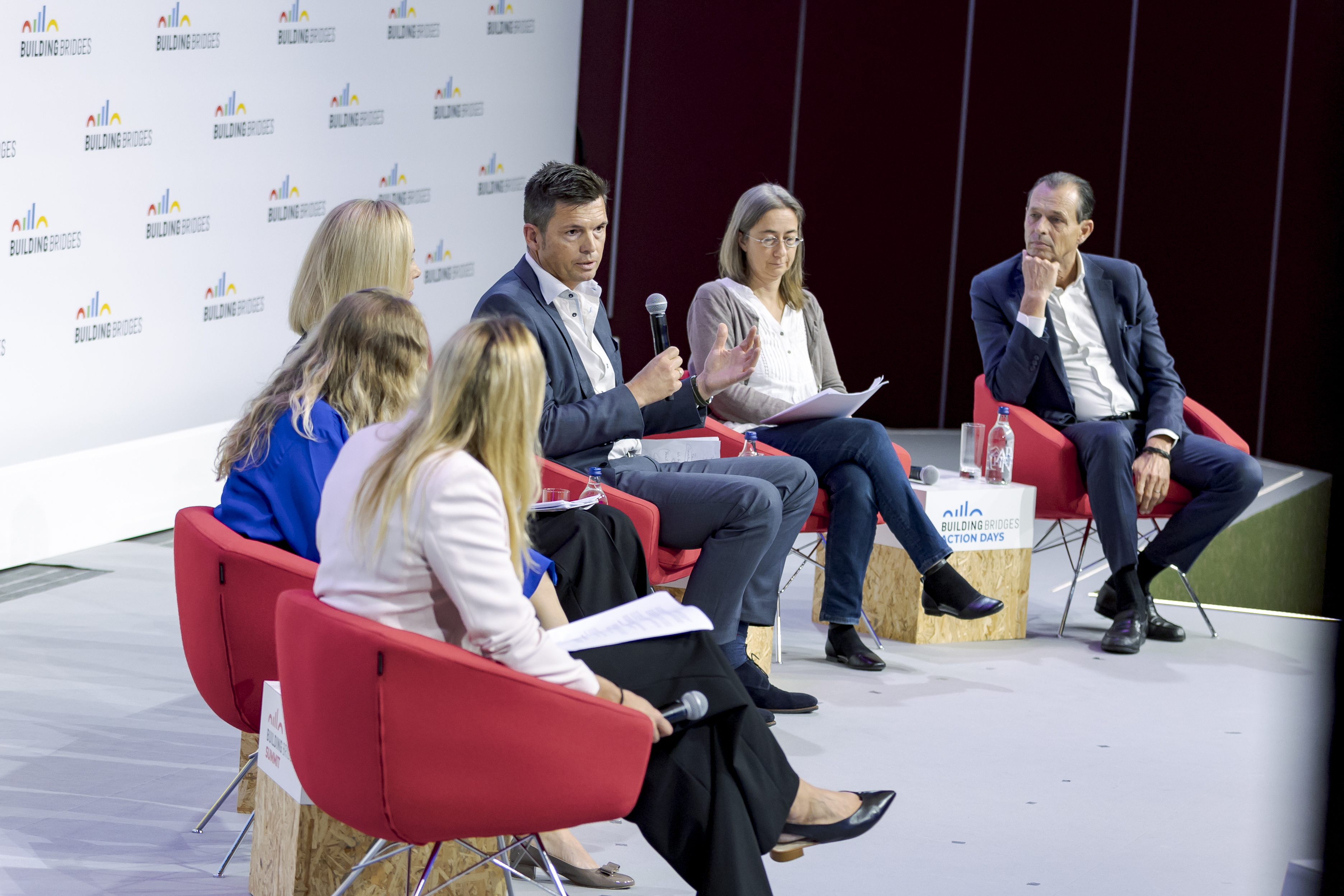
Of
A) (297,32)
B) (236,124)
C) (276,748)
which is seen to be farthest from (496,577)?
(297,32)

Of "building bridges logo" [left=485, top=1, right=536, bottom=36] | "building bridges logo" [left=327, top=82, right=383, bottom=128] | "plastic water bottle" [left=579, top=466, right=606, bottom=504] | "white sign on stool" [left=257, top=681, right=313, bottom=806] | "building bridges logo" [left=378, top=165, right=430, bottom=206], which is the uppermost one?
"building bridges logo" [left=485, top=1, right=536, bottom=36]

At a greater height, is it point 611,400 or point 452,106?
point 452,106

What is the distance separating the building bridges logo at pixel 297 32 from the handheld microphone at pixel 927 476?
3316mm

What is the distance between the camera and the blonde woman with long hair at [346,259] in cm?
297

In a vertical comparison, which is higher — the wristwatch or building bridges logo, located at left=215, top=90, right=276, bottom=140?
building bridges logo, located at left=215, top=90, right=276, bottom=140

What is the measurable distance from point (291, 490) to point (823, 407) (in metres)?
1.84

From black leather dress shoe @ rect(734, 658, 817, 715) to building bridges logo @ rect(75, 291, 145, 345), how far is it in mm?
2852

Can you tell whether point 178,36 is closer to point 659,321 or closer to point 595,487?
point 659,321

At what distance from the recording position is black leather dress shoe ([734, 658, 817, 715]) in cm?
364

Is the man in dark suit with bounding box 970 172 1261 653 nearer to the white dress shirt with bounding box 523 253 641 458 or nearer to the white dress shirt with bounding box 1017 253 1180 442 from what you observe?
the white dress shirt with bounding box 1017 253 1180 442

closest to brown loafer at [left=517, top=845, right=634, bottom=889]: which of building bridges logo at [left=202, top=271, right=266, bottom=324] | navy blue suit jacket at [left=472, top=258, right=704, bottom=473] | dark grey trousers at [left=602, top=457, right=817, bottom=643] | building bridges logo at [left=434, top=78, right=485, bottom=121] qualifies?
dark grey trousers at [left=602, top=457, right=817, bottom=643]

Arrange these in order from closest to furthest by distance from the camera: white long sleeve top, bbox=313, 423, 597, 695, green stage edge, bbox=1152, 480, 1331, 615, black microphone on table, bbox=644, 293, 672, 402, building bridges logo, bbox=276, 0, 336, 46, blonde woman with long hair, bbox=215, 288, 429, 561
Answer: white long sleeve top, bbox=313, 423, 597, 695
blonde woman with long hair, bbox=215, 288, 429, 561
black microphone on table, bbox=644, 293, 672, 402
building bridges logo, bbox=276, 0, 336, 46
green stage edge, bbox=1152, 480, 1331, 615

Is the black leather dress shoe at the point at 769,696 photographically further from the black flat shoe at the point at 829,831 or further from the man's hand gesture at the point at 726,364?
the black flat shoe at the point at 829,831

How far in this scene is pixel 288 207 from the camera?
607 centimetres
